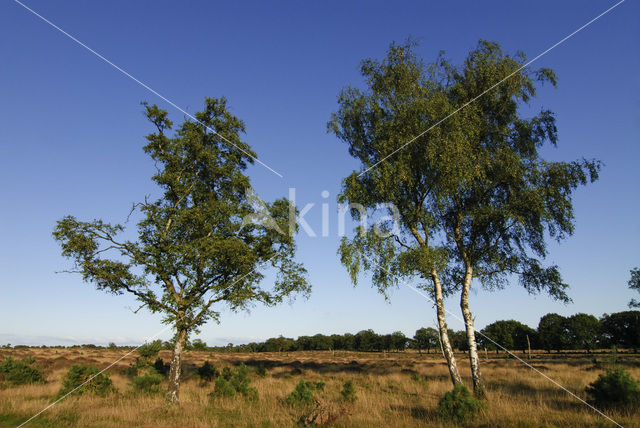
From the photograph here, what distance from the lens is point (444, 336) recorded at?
52.7 ft

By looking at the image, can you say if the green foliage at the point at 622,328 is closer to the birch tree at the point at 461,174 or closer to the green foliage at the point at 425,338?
the green foliage at the point at 425,338

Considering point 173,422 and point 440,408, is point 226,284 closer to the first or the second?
point 173,422

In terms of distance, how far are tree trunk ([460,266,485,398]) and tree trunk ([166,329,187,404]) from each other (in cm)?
1294

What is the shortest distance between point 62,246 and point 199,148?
7.68 m

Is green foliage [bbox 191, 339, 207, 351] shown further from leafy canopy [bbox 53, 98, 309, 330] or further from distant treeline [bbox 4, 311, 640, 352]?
distant treeline [bbox 4, 311, 640, 352]

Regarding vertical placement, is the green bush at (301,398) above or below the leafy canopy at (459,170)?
below

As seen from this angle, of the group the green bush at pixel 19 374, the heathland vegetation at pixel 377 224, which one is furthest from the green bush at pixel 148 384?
the green bush at pixel 19 374

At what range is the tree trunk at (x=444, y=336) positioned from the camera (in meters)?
15.6

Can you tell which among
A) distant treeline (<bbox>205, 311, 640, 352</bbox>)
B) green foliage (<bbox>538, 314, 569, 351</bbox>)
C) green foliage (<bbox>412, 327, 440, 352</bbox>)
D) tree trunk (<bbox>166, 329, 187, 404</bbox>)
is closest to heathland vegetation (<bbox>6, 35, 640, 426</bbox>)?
tree trunk (<bbox>166, 329, 187, 404</bbox>)

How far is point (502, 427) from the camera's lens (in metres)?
9.23

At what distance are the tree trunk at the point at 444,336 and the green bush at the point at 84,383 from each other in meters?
17.0

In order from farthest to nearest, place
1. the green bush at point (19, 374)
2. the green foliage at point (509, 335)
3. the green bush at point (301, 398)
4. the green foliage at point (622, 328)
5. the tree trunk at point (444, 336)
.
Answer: the green foliage at point (509, 335)
the green foliage at point (622, 328)
the green bush at point (19, 374)
the tree trunk at point (444, 336)
the green bush at point (301, 398)

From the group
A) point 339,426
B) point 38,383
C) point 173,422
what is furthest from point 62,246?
point 339,426

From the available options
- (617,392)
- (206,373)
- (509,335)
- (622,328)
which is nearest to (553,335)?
(509,335)
